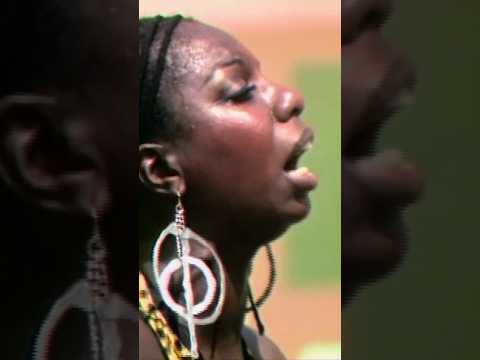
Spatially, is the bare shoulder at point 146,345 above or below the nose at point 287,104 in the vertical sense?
below

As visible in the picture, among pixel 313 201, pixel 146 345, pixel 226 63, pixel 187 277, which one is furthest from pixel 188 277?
pixel 226 63

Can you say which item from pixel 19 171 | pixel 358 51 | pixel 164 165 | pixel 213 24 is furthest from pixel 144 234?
pixel 358 51

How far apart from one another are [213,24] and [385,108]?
310 mm

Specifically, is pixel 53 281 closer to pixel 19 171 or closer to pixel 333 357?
pixel 19 171

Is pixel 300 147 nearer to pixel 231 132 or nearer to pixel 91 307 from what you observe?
pixel 231 132

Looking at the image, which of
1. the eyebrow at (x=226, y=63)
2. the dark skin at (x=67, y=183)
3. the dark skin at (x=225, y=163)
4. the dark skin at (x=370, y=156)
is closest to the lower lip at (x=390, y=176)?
the dark skin at (x=370, y=156)

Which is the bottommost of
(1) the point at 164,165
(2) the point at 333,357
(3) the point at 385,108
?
(2) the point at 333,357

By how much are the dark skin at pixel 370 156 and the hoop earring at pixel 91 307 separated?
38cm

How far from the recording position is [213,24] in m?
1.27

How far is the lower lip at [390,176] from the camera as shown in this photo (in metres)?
1.32

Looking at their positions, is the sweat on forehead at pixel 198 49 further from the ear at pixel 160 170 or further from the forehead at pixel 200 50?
the ear at pixel 160 170

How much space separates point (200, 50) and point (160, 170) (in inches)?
7.6

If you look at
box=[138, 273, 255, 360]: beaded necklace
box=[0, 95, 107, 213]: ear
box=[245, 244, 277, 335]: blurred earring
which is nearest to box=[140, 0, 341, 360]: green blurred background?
box=[245, 244, 277, 335]: blurred earring

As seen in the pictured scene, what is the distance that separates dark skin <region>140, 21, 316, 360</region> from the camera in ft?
4.06
